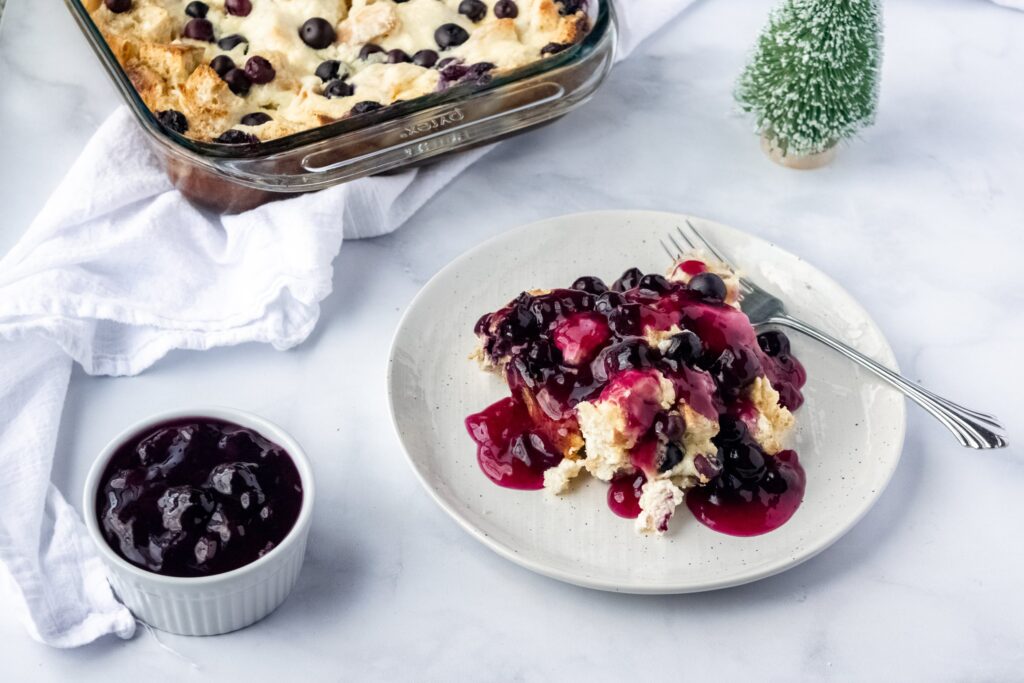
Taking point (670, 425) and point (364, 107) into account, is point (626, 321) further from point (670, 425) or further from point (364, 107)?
point (364, 107)

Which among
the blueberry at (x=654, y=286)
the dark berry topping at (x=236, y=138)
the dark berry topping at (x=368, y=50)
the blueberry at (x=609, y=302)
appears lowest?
the blueberry at (x=654, y=286)

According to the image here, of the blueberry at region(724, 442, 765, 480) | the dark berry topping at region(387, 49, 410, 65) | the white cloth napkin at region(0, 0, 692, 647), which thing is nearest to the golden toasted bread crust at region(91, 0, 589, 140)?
the dark berry topping at region(387, 49, 410, 65)

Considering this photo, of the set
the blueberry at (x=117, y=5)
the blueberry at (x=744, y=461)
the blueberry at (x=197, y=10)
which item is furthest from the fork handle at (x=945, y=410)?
the blueberry at (x=117, y=5)

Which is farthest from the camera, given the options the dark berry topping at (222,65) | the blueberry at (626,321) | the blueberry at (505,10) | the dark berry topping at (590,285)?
the blueberry at (505,10)

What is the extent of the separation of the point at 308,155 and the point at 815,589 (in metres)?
0.96

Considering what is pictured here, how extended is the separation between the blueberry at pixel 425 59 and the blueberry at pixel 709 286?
2.05 feet

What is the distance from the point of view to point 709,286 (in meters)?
1.62

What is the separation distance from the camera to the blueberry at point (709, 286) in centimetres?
161

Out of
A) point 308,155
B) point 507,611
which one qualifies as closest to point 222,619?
point 507,611

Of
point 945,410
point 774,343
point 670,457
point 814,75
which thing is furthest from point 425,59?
point 945,410

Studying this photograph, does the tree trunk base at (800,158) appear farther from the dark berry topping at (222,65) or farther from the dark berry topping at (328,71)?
the dark berry topping at (222,65)

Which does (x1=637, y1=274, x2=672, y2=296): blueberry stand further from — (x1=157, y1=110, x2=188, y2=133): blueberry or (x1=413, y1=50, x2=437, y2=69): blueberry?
(x1=157, y1=110, x2=188, y2=133): blueberry

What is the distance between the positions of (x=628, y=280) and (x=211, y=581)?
74 centimetres

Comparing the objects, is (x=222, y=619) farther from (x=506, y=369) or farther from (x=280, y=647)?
(x=506, y=369)
